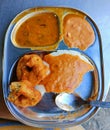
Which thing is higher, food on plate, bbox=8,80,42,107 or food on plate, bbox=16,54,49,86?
food on plate, bbox=16,54,49,86

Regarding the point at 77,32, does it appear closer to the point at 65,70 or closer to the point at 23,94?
the point at 65,70

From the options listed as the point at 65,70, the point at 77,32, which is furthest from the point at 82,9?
the point at 65,70

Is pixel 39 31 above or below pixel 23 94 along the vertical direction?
above

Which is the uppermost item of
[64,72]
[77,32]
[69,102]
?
[77,32]

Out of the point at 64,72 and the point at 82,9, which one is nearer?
the point at 64,72

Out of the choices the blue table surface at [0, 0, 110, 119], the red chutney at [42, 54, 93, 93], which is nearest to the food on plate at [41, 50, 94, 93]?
the red chutney at [42, 54, 93, 93]

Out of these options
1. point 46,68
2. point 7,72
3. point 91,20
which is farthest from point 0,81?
point 91,20

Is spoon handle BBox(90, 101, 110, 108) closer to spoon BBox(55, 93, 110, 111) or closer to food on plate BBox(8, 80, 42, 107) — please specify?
spoon BBox(55, 93, 110, 111)
